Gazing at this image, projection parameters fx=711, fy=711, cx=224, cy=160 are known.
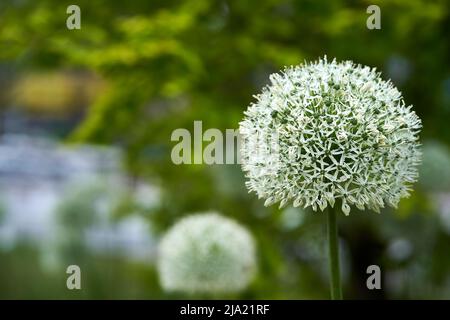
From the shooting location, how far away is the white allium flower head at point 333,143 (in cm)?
215

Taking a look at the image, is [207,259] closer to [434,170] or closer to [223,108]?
[223,108]

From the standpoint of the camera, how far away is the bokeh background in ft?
17.2

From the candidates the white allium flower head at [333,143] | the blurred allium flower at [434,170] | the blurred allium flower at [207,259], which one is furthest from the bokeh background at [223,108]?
the white allium flower head at [333,143]

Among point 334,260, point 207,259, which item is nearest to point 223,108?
point 207,259

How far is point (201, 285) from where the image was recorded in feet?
11.9

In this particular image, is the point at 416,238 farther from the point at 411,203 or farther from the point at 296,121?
the point at 296,121

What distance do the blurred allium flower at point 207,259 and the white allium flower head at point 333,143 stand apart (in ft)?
4.56

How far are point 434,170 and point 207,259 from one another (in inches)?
100

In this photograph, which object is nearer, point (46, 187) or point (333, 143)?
point (333, 143)

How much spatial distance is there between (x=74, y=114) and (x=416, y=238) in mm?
23467

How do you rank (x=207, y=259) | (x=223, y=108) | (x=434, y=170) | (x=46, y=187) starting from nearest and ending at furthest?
(x=207, y=259) < (x=223, y=108) < (x=434, y=170) < (x=46, y=187)

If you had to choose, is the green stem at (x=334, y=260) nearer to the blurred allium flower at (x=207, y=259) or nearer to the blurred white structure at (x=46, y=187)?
the blurred allium flower at (x=207, y=259)

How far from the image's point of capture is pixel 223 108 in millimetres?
5309
